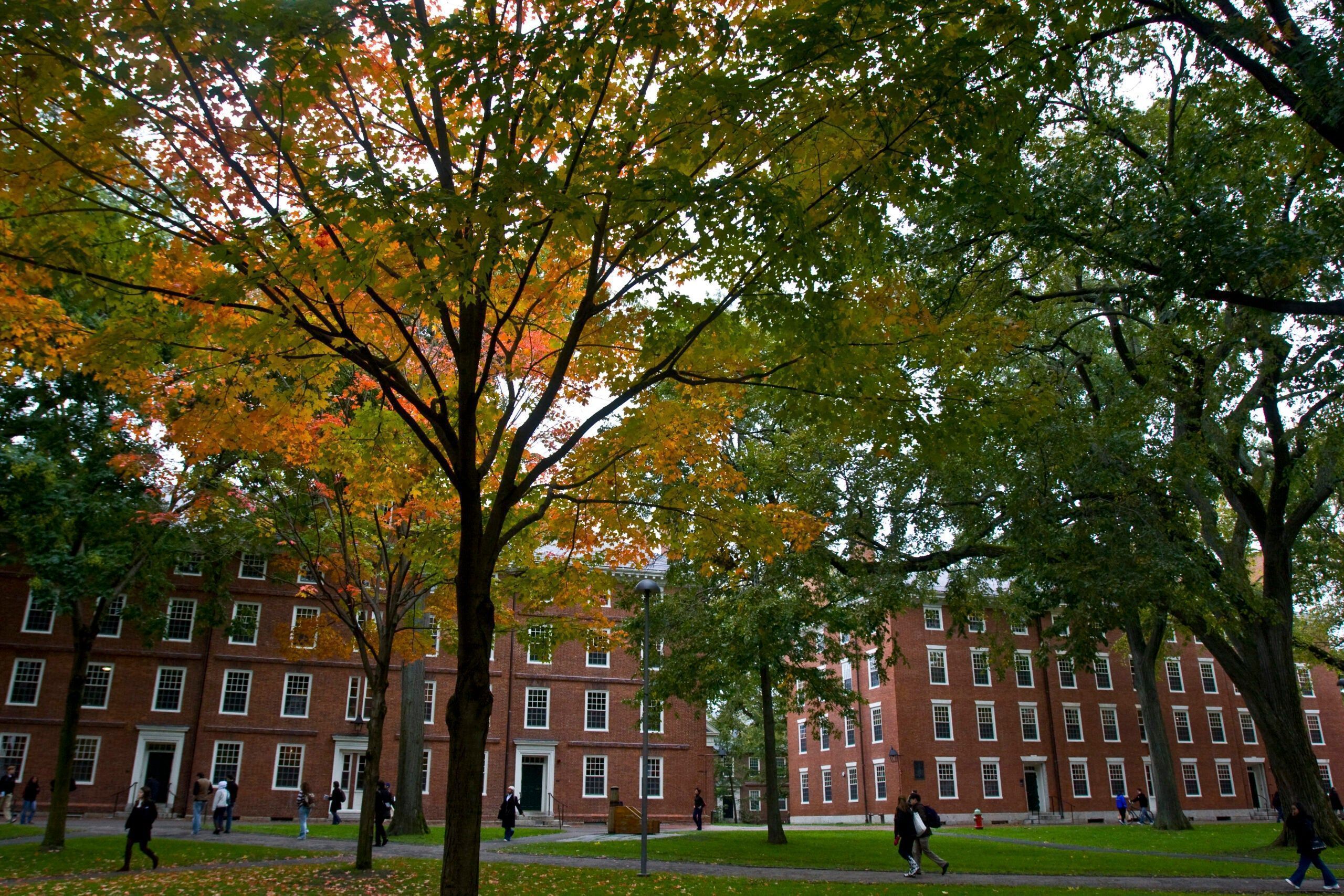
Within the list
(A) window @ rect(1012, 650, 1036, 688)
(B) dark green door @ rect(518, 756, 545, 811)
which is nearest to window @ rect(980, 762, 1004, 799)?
(A) window @ rect(1012, 650, 1036, 688)

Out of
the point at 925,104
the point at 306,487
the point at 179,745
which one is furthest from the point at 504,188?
the point at 179,745

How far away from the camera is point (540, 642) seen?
1371 cm

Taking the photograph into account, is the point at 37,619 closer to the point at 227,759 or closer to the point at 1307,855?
the point at 227,759

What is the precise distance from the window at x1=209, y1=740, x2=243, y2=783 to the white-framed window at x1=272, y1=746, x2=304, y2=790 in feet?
4.81

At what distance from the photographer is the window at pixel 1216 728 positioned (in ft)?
173

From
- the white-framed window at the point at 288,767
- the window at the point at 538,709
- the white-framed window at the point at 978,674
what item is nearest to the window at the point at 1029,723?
the white-framed window at the point at 978,674

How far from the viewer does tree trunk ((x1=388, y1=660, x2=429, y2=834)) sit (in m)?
25.4

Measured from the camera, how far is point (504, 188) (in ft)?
18.8

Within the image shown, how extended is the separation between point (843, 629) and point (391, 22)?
1793 centimetres

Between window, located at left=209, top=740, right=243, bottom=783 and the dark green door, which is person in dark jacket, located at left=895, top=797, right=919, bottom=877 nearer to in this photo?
the dark green door

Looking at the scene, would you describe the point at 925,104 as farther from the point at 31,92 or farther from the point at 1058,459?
the point at 1058,459

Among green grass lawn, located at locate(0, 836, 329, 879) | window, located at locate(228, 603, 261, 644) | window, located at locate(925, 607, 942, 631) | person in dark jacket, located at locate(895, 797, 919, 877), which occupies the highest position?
window, located at locate(925, 607, 942, 631)

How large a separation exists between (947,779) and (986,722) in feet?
13.7

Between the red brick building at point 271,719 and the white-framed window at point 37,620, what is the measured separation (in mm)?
60
